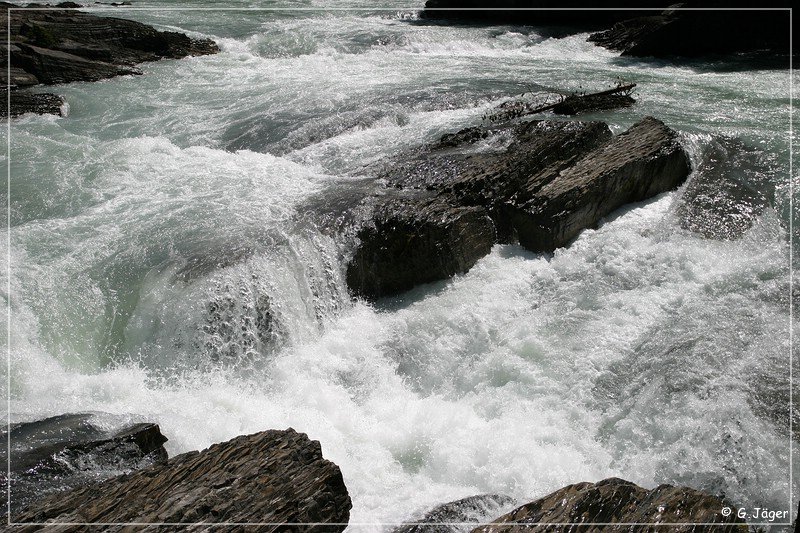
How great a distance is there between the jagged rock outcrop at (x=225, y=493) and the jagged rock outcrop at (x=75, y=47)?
35.8ft

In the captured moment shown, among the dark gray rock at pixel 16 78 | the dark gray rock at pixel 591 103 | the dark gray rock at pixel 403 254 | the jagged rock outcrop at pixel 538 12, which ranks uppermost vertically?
the jagged rock outcrop at pixel 538 12

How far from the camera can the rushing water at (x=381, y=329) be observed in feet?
20.9

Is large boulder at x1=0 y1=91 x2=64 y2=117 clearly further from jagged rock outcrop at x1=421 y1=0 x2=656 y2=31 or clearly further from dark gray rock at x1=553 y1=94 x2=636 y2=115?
jagged rock outcrop at x1=421 y1=0 x2=656 y2=31

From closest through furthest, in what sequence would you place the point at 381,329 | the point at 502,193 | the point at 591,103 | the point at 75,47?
the point at 381,329, the point at 502,193, the point at 591,103, the point at 75,47

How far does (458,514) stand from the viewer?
5.49m

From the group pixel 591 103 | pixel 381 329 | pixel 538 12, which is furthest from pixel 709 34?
pixel 381 329

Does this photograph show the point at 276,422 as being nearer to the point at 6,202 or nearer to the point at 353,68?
the point at 6,202

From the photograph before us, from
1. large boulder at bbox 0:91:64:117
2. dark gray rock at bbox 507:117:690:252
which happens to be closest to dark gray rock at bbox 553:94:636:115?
dark gray rock at bbox 507:117:690:252

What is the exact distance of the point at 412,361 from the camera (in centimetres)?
793

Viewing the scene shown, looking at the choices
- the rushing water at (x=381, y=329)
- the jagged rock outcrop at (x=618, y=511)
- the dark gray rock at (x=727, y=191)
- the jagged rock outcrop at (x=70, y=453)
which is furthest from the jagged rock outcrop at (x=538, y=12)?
the jagged rock outcrop at (x=70, y=453)

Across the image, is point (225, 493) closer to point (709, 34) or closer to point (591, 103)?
point (591, 103)

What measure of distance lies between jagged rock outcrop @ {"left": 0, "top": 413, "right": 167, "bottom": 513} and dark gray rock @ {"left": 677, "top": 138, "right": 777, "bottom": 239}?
7.30 meters

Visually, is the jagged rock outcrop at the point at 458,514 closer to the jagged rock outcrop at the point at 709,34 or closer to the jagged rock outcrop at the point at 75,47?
the jagged rock outcrop at the point at 75,47

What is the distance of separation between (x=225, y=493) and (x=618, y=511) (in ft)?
8.88
